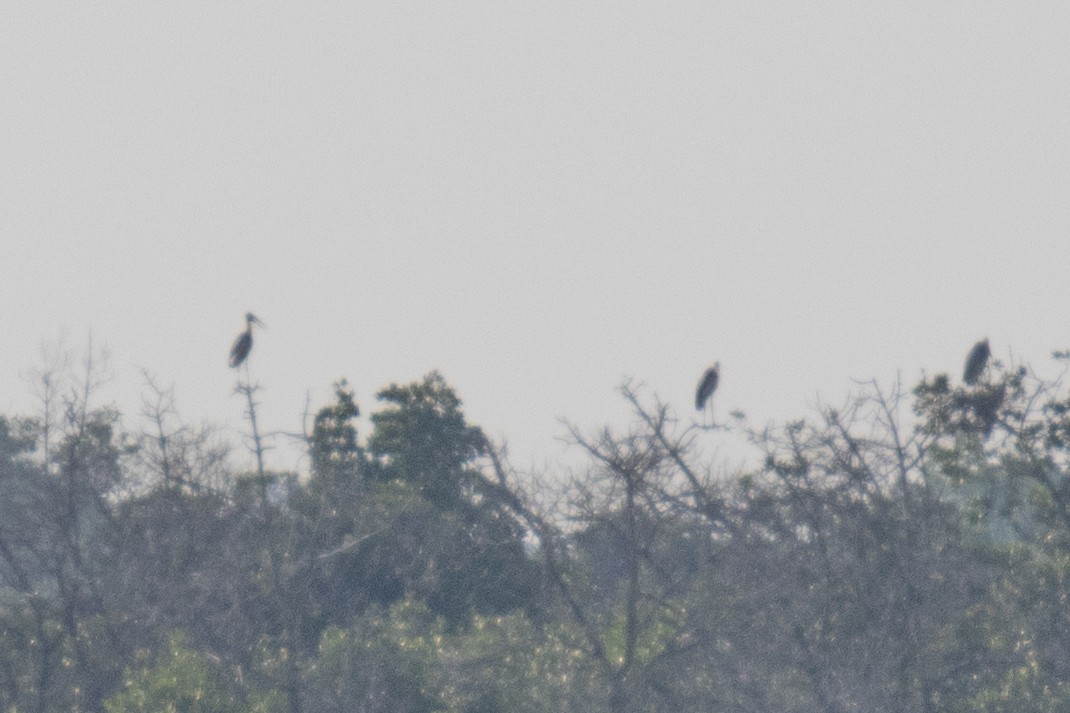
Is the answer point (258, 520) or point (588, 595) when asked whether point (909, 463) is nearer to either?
point (588, 595)

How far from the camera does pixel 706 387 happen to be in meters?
18.9

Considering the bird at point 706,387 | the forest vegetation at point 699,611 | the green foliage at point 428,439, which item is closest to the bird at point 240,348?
the forest vegetation at point 699,611

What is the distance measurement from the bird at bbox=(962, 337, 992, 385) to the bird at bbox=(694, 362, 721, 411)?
3608 millimetres

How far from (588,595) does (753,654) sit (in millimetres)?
5920

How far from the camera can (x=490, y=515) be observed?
28250mm

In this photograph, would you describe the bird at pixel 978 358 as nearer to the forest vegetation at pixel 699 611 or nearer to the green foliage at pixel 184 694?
the forest vegetation at pixel 699 611

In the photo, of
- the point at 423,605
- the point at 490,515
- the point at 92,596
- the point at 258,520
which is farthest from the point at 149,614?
the point at 490,515

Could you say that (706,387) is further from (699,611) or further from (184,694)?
(184,694)

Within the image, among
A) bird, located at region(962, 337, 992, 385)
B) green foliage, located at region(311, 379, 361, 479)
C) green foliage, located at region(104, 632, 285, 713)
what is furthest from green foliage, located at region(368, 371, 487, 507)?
bird, located at region(962, 337, 992, 385)

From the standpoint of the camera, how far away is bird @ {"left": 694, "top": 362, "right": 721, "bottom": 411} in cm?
1883

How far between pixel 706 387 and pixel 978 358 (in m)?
3.93

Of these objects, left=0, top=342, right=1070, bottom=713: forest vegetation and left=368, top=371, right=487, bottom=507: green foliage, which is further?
left=368, top=371, right=487, bottom=507: green foliage

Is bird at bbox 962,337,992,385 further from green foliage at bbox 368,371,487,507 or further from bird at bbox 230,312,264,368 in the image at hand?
green foliage at bbox 368,371,487,507

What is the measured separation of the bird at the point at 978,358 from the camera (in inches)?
712
